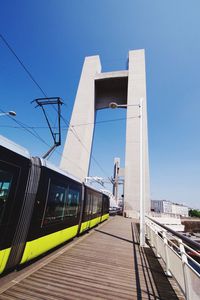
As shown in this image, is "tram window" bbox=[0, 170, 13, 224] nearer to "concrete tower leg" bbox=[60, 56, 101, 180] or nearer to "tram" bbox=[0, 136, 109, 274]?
"tram" bbox=[0, 136, 109, 274]

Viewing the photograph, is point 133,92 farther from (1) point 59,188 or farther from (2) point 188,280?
(2) point 188,280

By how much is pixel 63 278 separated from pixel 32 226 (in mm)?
1231

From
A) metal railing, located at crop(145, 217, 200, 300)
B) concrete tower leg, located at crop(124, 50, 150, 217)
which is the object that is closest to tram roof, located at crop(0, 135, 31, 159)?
metal railing, located at crop(145, 217, 200, 300)

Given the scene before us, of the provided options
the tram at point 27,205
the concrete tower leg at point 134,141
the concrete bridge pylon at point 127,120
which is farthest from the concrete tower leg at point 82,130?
the tram at point 27,205

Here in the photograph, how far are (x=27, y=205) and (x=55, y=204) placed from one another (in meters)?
1.23

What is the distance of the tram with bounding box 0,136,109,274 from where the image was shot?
3.07 metres

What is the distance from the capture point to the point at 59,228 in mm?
5020

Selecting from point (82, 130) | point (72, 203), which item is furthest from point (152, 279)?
point (82, 130)

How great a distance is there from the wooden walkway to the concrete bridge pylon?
18028mm

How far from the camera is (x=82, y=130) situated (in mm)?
26203

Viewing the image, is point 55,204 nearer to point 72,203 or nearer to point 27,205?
point 27,205

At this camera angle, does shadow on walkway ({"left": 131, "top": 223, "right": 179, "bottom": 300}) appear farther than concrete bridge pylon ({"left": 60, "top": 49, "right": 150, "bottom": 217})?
No

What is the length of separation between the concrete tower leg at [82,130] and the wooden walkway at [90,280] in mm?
19133

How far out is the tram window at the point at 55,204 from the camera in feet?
14.2
